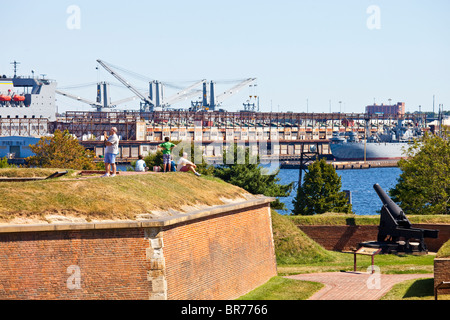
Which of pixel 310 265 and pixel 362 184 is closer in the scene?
pixel 310 265

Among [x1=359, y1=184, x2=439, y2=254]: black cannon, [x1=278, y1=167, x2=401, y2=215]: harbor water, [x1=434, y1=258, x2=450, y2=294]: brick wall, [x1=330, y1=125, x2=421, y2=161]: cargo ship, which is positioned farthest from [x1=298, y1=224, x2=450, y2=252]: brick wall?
[x1=330, y1=125, x2=421, y2=161]: cargo ship

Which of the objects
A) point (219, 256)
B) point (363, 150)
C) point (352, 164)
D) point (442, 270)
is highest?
point (219, 256)

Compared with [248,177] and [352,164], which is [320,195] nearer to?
[248,177]

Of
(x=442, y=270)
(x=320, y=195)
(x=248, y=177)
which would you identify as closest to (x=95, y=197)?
(x=442, y=270)

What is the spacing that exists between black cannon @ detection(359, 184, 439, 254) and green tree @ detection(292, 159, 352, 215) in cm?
1355

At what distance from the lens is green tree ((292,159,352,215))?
142ft

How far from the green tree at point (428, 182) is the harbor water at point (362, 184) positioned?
3.86 meters

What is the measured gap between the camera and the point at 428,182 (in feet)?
129

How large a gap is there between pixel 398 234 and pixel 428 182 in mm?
11535

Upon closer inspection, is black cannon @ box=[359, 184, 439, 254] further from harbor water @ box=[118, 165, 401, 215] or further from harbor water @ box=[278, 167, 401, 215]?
harbor water @ box=[118, 165, 401, 215]

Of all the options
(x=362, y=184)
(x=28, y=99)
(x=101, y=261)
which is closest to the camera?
(x=101, y=261)

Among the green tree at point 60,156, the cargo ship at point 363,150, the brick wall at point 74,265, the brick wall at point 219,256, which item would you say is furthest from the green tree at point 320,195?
the cargo ship at point 363,150

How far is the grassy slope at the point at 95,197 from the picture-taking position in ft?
52.7
